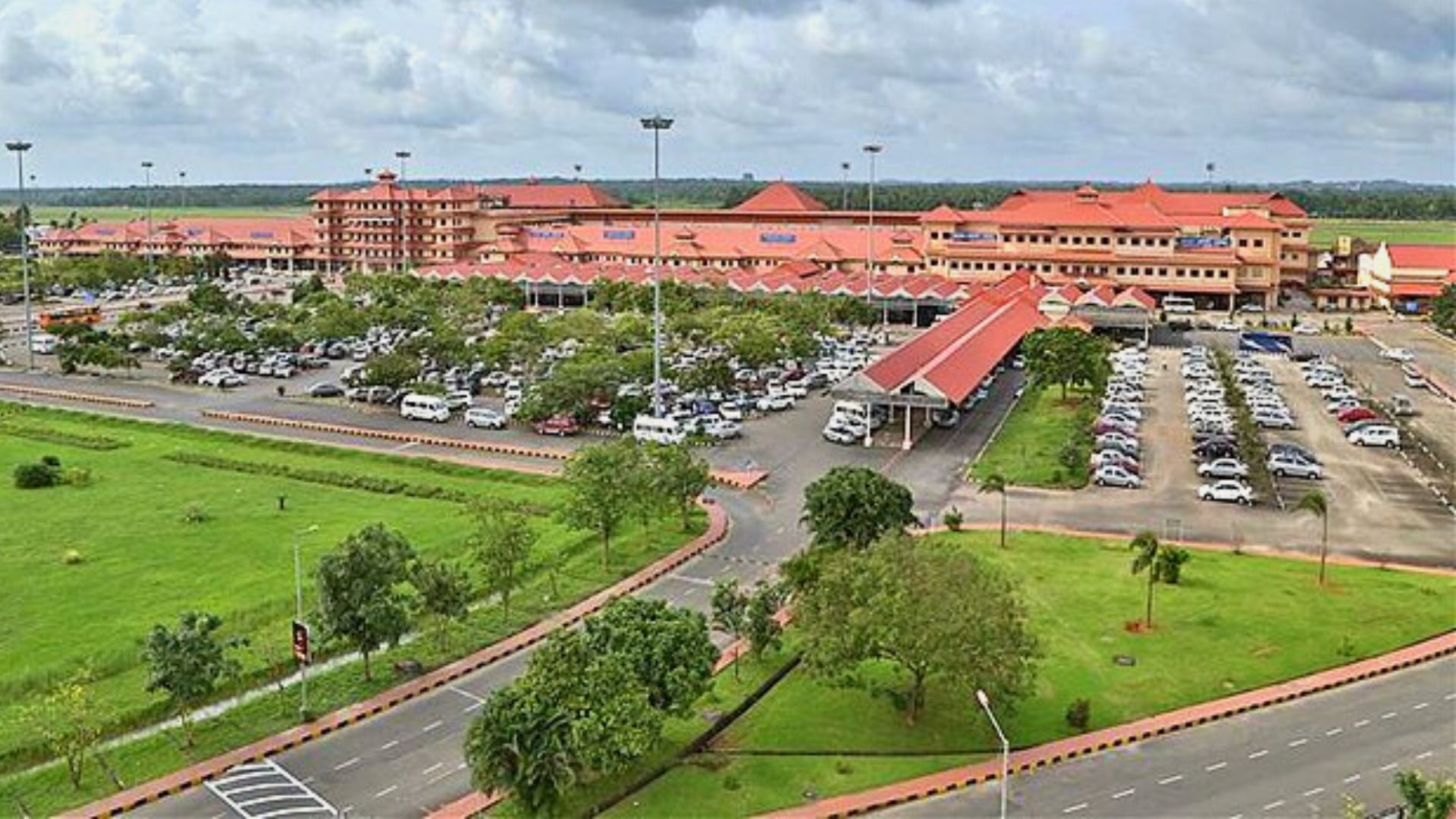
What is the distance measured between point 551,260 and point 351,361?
3706 cm

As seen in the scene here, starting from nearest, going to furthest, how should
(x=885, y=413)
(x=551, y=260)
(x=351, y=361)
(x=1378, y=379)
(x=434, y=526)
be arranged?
(x=434, y=526) → (x=885, y=413) → (x=1378, y=379) → (x=351, y=361) → (x=551, y=260)

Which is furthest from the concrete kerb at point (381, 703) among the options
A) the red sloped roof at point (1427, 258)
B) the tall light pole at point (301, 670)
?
the red sloped roof at point (1427, 258)

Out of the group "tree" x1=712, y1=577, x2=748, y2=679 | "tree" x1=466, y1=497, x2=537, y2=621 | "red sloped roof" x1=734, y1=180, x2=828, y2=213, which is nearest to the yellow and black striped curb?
"tree" x1=466, y1=497, x2=537, y2=621

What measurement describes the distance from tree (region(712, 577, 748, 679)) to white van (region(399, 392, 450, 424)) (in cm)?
3500

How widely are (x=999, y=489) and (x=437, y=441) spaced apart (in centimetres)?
2719

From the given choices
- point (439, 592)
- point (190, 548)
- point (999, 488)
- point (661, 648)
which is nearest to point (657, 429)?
point (999, 488)

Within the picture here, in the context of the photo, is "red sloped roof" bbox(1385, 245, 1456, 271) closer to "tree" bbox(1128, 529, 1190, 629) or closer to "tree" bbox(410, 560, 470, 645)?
"tree" bbox(1128, 529, 1190, 629)

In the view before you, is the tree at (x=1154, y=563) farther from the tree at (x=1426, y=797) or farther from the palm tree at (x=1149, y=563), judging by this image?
the tree at (x=1426, y=797)

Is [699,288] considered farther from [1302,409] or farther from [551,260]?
[1302,409]

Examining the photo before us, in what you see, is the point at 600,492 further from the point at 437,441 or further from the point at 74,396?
the point at 74,396

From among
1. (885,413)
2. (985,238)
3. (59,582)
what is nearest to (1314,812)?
(59,582)

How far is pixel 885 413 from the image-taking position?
62188 millimetres

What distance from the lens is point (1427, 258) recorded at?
342ft

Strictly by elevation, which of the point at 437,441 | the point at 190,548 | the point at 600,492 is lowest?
the point at 190,548
